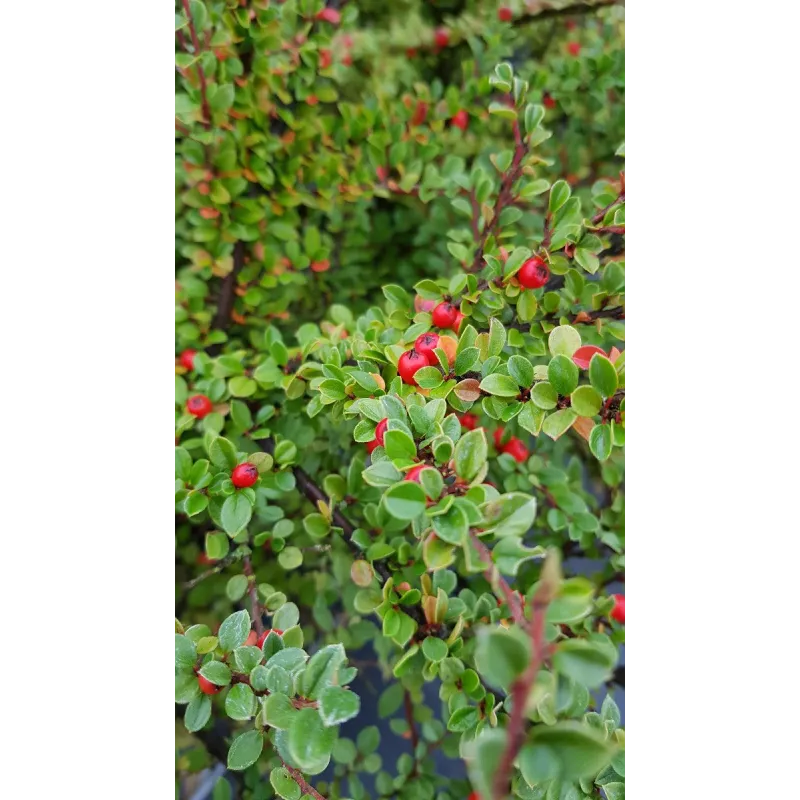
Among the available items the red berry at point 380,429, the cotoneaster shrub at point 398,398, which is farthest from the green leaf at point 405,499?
the red berry at point 380,429

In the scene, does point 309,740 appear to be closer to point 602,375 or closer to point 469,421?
point 602,375

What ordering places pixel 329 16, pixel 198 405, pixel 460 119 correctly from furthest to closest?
1. pixel 460 119
2. pixel 329 16
3. pixel 198 405

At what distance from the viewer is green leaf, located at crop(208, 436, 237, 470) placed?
661mm

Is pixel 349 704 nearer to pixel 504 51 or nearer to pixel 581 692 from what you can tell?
pixel 581 692

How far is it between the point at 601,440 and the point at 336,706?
0.97ft

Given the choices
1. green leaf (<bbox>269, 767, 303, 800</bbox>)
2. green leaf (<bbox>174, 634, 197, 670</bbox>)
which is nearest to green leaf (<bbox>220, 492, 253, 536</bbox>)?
green leaf (<bbox>174, 634, 197, 670</bbox>)

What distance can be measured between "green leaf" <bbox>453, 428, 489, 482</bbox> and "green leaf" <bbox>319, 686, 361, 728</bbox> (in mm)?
181

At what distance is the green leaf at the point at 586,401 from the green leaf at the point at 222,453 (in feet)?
1.30

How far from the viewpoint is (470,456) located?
43cm

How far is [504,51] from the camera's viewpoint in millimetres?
1117

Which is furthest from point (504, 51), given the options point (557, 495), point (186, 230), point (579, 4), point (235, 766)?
point (235, 766)

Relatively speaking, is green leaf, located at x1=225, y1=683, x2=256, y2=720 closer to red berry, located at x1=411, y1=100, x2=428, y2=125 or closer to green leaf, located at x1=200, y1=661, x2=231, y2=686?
green leaf, located at x1=200, y1=661, x2=231, y2=686

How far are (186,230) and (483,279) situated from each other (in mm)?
564

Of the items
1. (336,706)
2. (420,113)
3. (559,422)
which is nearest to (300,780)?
(336,706)
